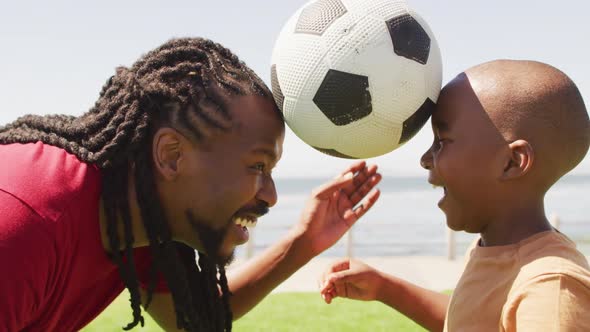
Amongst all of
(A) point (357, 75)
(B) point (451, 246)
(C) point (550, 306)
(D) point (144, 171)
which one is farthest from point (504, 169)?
(B) point (451, 246)

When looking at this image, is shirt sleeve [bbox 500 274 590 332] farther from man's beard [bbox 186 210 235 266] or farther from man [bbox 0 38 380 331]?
man's beard [bbox 186 210 235 266]

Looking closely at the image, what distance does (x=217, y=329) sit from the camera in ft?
11.3

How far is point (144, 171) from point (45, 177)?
44cm

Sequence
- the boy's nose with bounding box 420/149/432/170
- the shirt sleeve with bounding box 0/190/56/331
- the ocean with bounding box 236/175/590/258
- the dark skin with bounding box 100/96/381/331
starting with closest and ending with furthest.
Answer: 1. the shirt sleeve with bounding box 0/190/56/331
2. the boy's nose with bounding box 420/149/432/170
3. the dark skin with bounding box 100/96/381/331
4. the ocean with bounding box 236/175/590/258

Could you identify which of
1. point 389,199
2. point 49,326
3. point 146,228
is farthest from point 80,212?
point 389,199

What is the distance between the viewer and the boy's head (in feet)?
8.10

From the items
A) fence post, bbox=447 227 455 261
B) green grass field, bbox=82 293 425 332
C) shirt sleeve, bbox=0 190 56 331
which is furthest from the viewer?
fence post, bbox=447 227 455 261

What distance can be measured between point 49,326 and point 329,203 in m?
1.51

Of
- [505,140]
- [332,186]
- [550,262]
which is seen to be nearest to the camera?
A: [550,262]

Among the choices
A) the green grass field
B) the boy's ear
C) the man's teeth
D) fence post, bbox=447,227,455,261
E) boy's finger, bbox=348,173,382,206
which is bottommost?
fence post, bbox=447,227,455,261

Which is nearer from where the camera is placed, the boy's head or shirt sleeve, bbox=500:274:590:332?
shirt sleeve, bbox=500:274:590:332

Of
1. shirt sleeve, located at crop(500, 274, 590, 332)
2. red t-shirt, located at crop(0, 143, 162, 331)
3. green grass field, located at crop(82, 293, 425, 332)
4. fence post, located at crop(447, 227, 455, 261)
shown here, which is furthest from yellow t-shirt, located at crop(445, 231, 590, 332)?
fence post, located at crop(447, 227, 455, 261)

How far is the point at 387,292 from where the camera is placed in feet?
10.7

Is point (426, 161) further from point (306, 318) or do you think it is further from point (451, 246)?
point (451, 246)
